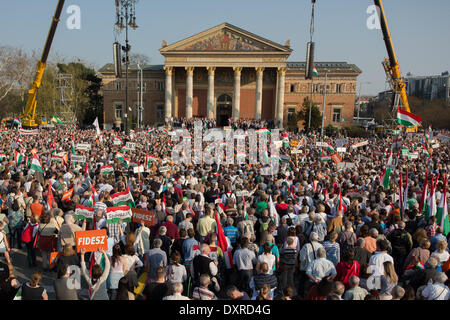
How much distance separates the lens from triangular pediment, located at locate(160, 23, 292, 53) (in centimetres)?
4828

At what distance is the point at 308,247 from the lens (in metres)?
6.21

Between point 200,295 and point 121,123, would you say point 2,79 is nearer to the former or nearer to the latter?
point 121,123

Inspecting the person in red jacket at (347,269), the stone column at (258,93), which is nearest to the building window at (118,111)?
the stone column at (258,93)

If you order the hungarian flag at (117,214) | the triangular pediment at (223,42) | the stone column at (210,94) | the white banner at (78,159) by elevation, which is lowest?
the hungarian flag at (117,214)

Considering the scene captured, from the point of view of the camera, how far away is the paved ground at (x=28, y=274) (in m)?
6.80

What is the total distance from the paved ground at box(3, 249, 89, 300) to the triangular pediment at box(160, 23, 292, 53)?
4407cm

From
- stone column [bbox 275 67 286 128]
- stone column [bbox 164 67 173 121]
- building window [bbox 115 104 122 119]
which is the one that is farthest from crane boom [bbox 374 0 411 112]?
building window [bbox 115 104 122 119]

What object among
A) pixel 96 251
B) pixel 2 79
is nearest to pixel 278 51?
pixel 2 79

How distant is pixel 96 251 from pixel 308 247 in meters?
3.70

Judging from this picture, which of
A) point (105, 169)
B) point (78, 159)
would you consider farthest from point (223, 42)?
point (105, 169)

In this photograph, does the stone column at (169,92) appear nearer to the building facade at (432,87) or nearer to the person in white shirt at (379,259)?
the person in white shirt at (379,259)

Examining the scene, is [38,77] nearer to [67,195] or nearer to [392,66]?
[67,195]

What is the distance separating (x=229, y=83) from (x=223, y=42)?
6232 millimetres

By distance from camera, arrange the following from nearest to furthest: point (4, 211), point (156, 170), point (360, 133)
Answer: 1. point (4, 211)
2. point (156, 170)
3. point (360, 133)
